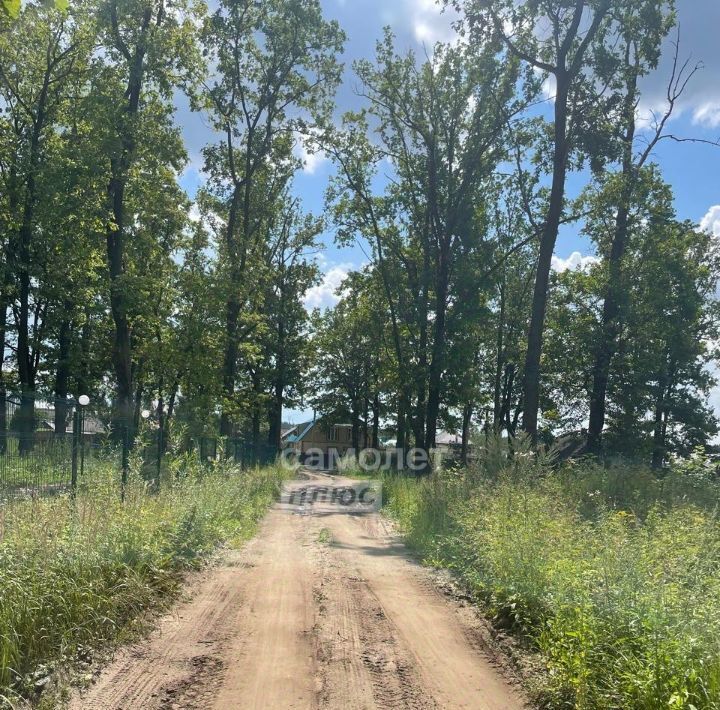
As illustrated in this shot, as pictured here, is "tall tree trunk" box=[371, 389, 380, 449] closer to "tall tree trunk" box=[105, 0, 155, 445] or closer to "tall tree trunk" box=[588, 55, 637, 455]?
"tall tree trunk" box=[588, 55, 637, 455]

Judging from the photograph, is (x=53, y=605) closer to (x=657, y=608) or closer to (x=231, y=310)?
(x=657, y=608)

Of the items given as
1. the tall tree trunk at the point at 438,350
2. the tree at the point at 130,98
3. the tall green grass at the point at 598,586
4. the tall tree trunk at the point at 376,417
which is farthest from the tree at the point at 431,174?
the tall tree trunk at the point at 376,417

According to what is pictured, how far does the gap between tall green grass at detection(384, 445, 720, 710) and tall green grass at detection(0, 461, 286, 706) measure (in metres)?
3.79

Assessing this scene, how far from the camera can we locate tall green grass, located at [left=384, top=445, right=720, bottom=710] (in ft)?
15.2

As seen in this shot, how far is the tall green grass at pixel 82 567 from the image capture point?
5566 millimetres

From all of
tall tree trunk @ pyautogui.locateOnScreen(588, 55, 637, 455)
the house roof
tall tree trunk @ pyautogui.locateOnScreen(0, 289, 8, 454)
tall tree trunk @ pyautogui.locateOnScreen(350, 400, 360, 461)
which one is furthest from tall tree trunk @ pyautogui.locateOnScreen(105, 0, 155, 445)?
the house roof

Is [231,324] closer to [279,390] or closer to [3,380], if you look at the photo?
[3,380]

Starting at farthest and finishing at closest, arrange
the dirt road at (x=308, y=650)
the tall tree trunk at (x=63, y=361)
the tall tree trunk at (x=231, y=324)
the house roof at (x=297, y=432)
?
the house roof at (x=297, y=432) → the tall tree trunk at (x=63, y=361) → the tall tree trunk at (x=231, y=324) → the dirt road at (x=308, y=650)

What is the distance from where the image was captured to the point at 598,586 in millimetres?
5906

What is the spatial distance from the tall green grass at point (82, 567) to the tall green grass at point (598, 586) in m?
3.79

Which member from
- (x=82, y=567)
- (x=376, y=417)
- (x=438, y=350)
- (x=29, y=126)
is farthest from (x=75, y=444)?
(x=376, y=417)

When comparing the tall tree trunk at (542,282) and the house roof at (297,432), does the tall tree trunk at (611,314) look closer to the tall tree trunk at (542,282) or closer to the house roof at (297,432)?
the tall tree trunk at (542,282)

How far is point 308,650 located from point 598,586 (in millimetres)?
2650

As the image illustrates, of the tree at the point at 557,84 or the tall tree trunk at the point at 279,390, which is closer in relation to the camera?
the tree at the point at 557,84
